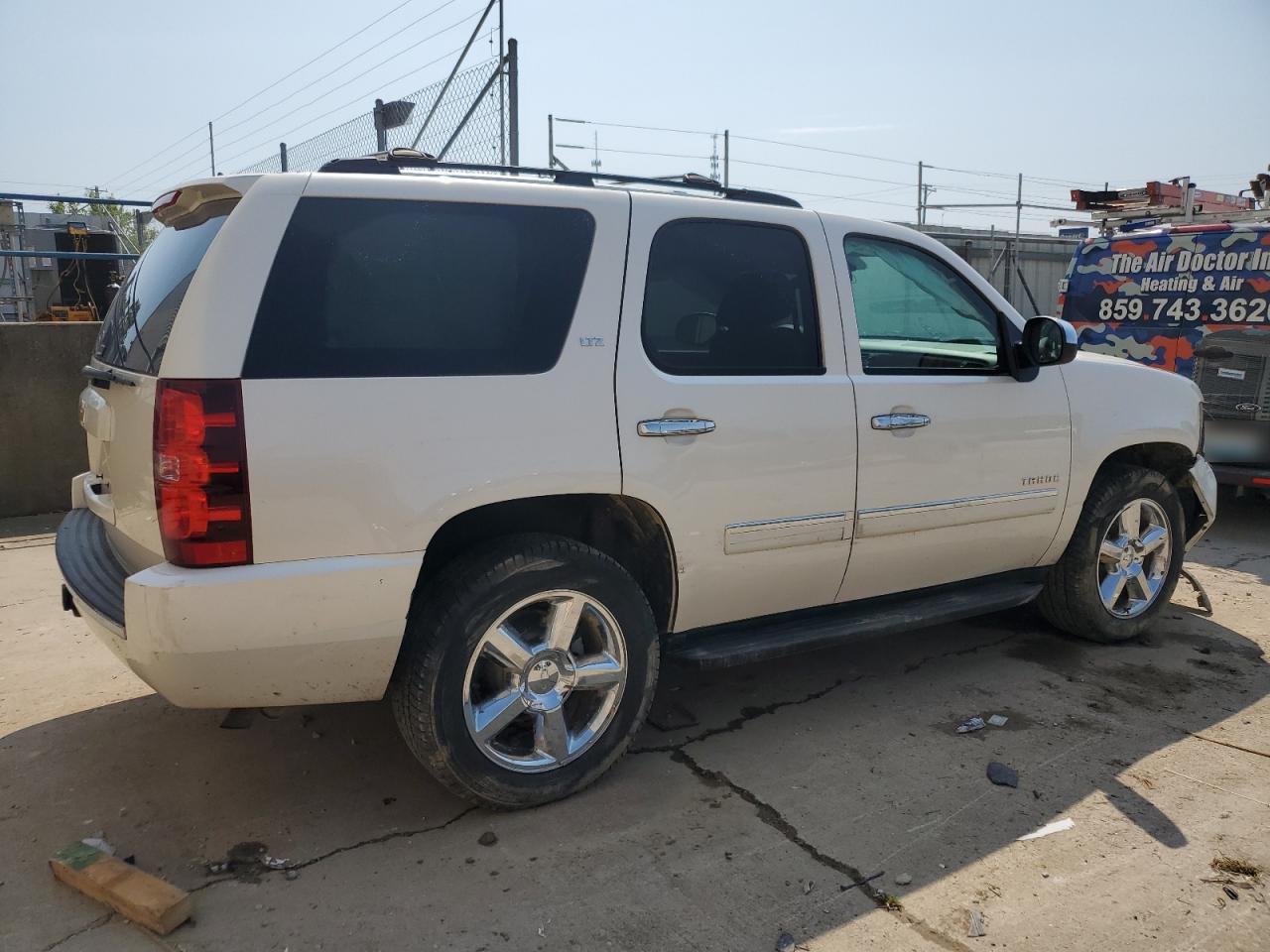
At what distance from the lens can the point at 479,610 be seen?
288 centimetres

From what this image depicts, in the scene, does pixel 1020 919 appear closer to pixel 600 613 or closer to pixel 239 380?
pixel 600 613

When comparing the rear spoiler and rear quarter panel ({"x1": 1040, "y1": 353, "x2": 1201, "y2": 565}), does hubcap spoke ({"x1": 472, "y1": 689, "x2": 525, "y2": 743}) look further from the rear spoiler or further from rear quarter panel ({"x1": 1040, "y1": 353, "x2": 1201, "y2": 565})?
rear quarter panel ({"x1": 1040, "y1": 353, "x2": 1201, "y2": 565})

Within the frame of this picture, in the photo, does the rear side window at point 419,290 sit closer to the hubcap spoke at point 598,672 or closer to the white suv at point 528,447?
the white suv at point 528,447

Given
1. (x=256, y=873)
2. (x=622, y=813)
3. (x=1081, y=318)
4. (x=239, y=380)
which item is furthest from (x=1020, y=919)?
(x=1081, y=318)

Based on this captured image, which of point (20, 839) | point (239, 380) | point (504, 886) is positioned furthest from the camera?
point (20, 839)

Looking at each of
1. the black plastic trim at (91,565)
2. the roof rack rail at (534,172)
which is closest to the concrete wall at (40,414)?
the black plastic trim at (91,565)

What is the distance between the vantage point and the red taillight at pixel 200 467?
2521 millimetres

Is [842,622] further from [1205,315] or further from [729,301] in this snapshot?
[1205,315]

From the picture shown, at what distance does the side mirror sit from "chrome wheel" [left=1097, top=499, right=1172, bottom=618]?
102cm

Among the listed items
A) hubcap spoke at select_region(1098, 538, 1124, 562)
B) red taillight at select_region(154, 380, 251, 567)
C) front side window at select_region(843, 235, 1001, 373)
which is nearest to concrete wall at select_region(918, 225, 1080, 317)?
hubcap spoke at select_region(1098, 538, 1124, 562)

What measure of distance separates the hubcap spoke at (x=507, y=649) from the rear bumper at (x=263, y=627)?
30 centimetres

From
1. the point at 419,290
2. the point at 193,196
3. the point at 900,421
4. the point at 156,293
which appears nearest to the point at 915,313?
the point at 900,421

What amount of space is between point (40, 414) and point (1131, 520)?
282 inches

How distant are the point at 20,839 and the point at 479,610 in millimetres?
1563
